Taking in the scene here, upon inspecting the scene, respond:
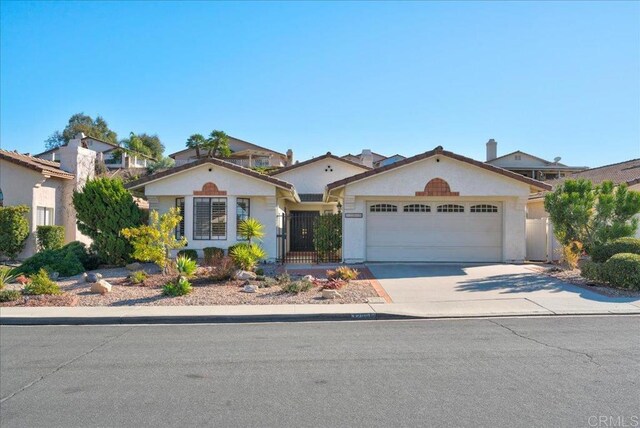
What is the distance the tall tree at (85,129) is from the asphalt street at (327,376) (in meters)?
79.0

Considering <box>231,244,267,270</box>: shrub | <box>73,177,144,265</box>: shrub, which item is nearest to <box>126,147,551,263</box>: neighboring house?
<box>73,177,144,265</box>: shrub

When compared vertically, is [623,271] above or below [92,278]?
above

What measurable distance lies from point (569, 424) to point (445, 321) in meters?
5.30

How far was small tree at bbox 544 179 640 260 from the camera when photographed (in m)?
15.6

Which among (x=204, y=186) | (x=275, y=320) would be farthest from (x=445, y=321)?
(x=204, y=186)

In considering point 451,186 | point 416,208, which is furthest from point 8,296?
point 451,186

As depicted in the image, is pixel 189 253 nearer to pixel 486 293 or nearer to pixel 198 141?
pixel 486 293

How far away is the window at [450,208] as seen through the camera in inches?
770

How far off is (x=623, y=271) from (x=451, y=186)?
7.17 meters

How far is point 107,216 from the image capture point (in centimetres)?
1817

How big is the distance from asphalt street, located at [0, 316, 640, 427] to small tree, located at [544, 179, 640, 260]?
22.9 feet

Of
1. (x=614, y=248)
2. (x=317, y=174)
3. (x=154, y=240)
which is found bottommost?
(x=614, y=248)

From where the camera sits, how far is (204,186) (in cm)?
1948

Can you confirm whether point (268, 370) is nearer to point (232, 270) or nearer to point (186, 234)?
point (232, 270)
